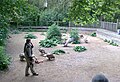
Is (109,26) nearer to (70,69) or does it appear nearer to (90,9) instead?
(70,69)

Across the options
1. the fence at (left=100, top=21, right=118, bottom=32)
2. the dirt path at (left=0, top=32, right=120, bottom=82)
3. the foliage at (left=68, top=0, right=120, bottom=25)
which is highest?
the foliage at (left=68, top=0, right=120, bottom=25)

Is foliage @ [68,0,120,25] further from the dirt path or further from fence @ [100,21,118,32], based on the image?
fence @ [100,21,118,32]

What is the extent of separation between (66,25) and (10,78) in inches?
915

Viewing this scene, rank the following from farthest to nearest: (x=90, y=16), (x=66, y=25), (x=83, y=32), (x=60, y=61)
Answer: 1. (x=66, y=25)
2. (x=83, y=32)
3. (x=60, y=61)
4. (x=90, y=16)

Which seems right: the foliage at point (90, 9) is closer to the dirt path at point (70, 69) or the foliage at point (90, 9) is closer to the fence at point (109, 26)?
the dirt path at point (70, 69)

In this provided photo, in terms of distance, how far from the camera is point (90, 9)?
5.23 metres

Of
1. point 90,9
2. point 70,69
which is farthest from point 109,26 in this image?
point 90,9

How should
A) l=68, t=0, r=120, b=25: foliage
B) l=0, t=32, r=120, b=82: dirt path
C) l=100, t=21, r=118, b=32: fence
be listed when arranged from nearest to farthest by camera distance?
l=68, t=0, r=120, b=25: foliage → l=0, t=32, r=120, b=82: dirt path → l=100, t=21, r=118, b=32: fence

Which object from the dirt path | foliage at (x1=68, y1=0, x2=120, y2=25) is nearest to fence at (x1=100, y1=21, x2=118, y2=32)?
the dirt path

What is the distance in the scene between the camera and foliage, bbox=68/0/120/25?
4.94m

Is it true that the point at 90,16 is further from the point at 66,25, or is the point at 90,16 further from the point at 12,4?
the point at 66,25

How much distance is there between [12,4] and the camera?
24.3ft

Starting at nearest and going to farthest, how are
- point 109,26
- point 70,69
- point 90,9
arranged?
1. point 90,9
2. point 70,69
3. point 109,26

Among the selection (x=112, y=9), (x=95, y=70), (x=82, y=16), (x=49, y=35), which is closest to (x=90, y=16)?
(x=82, y=16)
